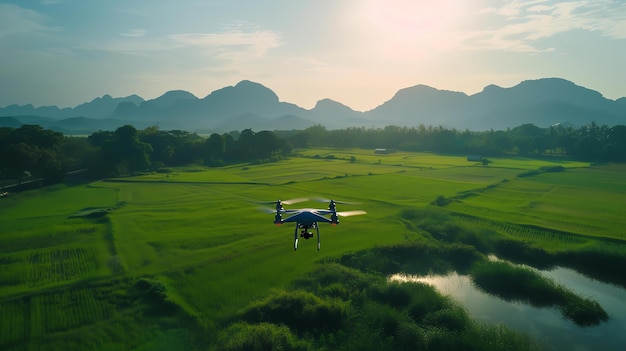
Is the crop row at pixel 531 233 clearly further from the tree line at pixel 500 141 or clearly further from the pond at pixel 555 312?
the tree line at pixel 500 141

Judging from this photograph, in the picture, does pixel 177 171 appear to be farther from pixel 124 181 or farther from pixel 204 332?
pixel 204 332

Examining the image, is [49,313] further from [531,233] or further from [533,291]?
[531,233]

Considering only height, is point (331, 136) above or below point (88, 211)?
above

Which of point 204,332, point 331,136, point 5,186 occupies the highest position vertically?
point 331,136

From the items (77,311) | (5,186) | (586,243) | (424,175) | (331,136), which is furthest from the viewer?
(331,136)

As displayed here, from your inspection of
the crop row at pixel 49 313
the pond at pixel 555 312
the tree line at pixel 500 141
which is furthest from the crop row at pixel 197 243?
the tree line at pixel 500 141

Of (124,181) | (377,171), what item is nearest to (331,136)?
(377,171)
